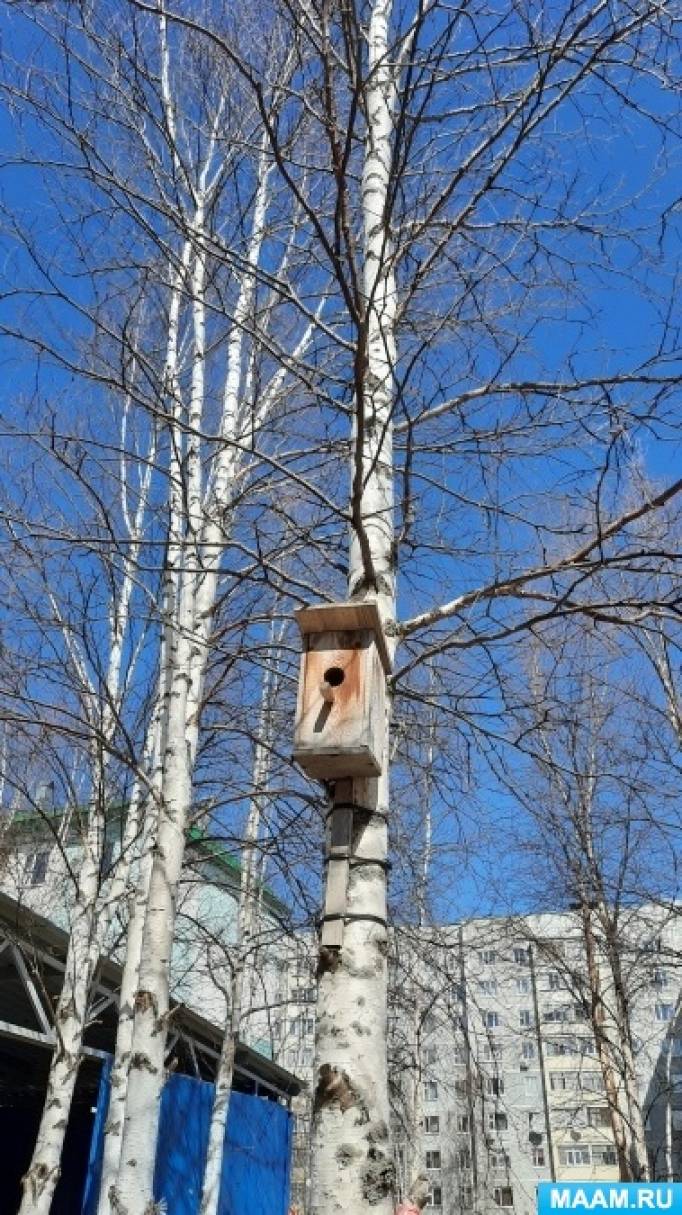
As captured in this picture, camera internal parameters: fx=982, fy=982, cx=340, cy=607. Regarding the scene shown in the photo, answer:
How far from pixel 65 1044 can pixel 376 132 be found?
7064 mm

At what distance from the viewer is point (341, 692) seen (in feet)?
9.54

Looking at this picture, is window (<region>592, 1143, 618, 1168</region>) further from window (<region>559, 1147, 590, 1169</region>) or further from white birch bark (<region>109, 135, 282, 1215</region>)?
white birch bark (<region>109, 135, 282, 1215</region>)

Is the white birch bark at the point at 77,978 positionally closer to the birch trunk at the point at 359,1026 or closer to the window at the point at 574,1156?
the birch trunk at the point at 359,1026

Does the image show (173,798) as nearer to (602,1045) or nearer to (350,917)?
(350,917)

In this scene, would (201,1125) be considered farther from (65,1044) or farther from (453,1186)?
(453,1186)

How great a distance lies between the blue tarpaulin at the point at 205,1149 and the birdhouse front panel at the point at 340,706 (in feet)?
25.6

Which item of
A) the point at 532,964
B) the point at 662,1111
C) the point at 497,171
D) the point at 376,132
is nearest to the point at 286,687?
the point at 376,132

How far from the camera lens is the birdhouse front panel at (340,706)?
2.77 metres

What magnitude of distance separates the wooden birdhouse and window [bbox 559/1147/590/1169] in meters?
47.9

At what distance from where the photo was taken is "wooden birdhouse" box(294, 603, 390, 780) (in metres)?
2.77

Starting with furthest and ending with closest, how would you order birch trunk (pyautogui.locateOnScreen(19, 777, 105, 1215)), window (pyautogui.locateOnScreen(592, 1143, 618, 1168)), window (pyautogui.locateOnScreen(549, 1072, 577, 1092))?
1. window (pyautogui.locateOnScreen(549, 1072, 577, 1092))
2. window (pyautogui.locateOnScreen(592, 1143, 618, 1168))
3. birch trunk (pyautogui.locateOnScreen(19, 777, 105, 1215))

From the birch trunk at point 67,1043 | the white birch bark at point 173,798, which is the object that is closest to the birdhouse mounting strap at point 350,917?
the white birch bark at point 173,798

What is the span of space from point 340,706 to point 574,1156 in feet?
159

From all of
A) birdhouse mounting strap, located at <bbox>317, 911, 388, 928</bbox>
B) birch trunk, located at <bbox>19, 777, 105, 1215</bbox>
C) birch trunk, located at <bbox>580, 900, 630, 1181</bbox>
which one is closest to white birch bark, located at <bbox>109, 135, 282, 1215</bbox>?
birdhouse mounting strap, located at <bbox>317, 911, 388, 928</bbox>
